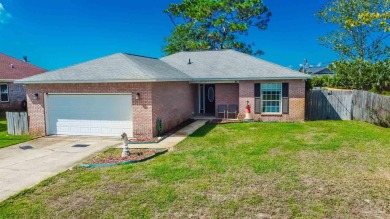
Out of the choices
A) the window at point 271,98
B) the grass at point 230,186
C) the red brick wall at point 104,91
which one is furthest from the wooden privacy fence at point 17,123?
the window at point 271,98

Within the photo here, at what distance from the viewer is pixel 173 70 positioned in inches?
719

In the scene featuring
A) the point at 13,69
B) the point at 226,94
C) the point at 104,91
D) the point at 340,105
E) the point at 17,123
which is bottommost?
the point at 17,123

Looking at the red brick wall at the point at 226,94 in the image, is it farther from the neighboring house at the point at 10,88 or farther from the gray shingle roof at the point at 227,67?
the neighboring house at the point at 10,88

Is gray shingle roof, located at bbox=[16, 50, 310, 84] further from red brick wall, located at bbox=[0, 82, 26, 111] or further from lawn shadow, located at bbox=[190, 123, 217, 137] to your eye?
red brick wall, located at bbox=[0, 82, 26, 111]

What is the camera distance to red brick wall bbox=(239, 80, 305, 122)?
16.9 meters

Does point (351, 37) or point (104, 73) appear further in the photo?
point (351, 37)

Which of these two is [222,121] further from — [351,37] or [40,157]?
[351,37]

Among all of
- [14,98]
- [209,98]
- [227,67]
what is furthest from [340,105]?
[14,98]

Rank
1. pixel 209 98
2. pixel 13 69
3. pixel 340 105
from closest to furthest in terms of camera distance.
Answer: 1. pixel 340 105
2. pixel 209 98
3. pixel 13 69

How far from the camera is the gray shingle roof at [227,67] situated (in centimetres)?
1709

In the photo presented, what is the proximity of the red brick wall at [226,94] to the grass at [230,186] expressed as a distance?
7.81 m

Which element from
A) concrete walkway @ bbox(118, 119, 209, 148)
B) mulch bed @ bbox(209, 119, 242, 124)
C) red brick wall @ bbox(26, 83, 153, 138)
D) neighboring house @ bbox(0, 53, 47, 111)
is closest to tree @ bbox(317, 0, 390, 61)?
mulch bed @ bbox(209, 119, 242, 124)

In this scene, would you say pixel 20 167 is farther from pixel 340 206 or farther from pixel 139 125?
pixel 340 206

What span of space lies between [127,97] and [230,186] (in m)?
7.47
